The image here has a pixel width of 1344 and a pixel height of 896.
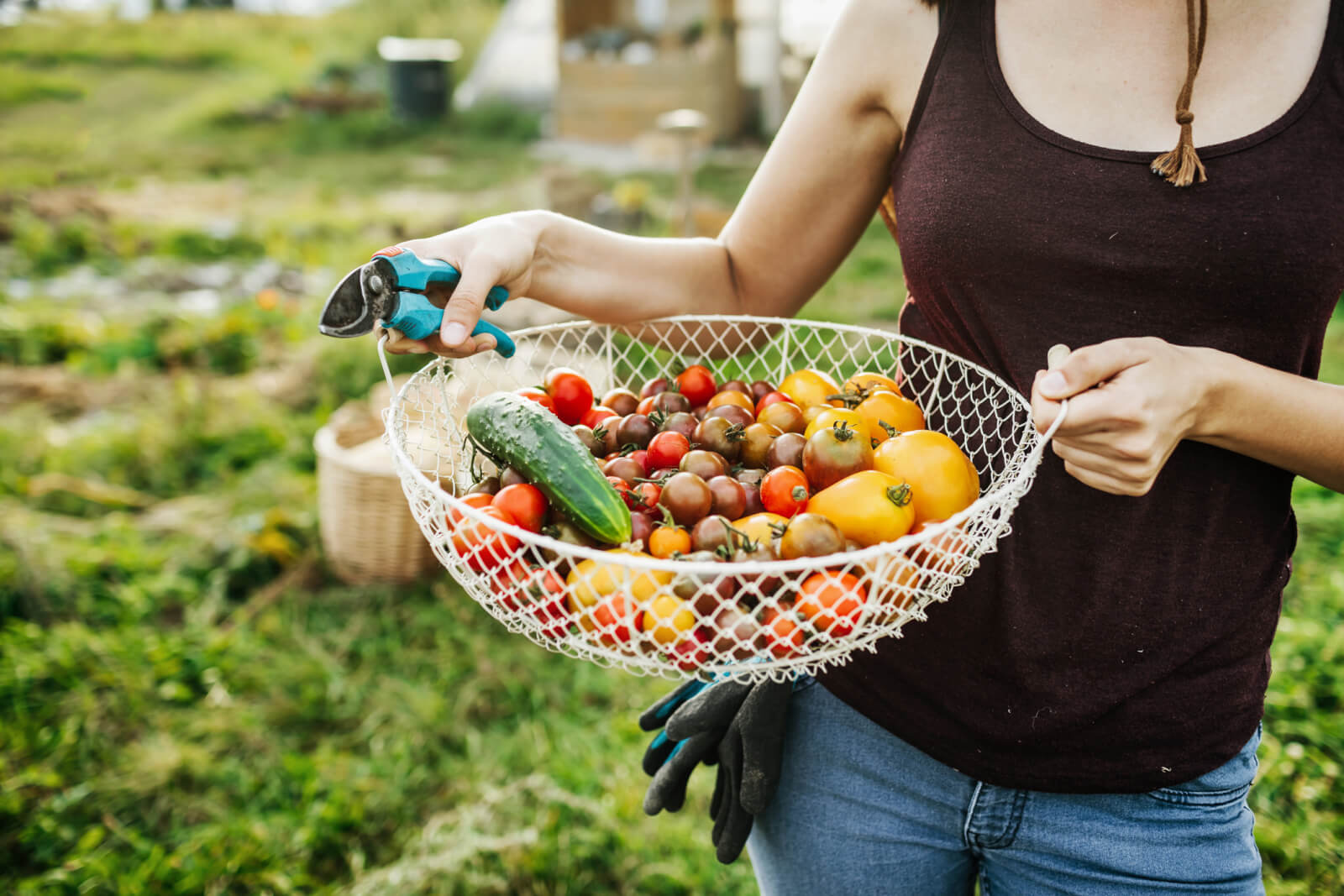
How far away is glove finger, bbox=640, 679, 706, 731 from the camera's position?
1678mm

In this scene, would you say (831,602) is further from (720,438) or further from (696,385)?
(696,385)

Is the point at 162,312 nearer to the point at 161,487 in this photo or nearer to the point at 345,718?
the point at 161,487

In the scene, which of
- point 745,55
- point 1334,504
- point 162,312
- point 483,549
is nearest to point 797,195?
point 483,549

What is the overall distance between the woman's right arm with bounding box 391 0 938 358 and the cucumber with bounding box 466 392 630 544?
3.8 inches

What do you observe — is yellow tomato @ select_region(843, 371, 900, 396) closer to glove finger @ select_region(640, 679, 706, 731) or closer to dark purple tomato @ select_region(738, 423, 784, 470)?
dark purple tomato @ select_region(738, 423, 784, 470)

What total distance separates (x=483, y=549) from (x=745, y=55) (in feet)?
39.5

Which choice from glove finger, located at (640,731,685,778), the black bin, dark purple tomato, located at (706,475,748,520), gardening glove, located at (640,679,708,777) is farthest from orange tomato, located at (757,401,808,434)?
the black bin

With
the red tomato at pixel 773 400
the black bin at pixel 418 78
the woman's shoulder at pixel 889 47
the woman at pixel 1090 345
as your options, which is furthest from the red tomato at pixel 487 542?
the black bin at pixel 418 78

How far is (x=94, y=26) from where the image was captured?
16.2 meters

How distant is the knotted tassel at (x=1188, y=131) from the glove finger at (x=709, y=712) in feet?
3.18

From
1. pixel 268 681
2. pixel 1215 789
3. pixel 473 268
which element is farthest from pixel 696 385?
pixel 268 681

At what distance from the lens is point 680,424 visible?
4.51ft

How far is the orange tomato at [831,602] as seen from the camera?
963 mm

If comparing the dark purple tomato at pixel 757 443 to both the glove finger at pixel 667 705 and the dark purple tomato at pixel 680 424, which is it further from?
the glove finger at pixel 667 705
